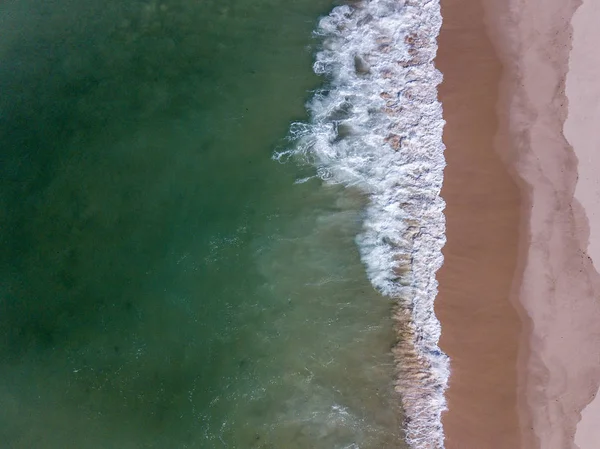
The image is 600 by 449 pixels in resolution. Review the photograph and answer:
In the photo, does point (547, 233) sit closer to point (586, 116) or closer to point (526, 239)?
point (526, 239)

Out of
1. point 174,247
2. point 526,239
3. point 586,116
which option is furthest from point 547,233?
Result: point 174,247

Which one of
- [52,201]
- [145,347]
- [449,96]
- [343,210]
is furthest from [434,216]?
[52,201]

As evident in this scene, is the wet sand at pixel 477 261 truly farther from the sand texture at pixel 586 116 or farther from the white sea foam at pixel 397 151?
the sand texture at pixel 586 116

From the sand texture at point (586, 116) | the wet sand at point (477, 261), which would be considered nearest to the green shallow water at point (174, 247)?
the wet sand at point (477, 261)

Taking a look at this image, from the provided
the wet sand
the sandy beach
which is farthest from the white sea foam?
the sandy beach

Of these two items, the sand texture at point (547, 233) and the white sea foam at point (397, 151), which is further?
the white sea foam at point (397, 151)

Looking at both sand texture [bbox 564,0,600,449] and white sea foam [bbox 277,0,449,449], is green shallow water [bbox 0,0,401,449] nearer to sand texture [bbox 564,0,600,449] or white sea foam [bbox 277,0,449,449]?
A: white sea foam [bbox 277,0,449,449]
